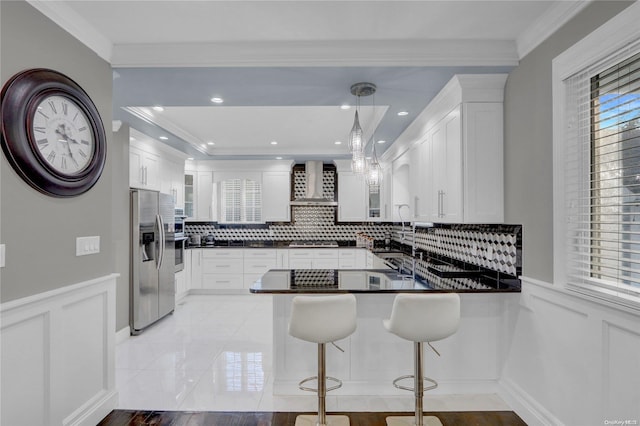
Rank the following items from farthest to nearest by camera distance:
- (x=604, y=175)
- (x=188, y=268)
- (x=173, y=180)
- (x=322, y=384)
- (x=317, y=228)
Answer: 1. (x=317, y=228)
2. (x=188, y=268)
3. (x=173, y=180)
4. (x=322, y=384)
5. (x=604, y=175)

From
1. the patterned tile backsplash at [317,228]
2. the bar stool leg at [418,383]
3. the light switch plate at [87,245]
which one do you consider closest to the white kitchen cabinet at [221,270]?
the patterned tile backsplash at [317,228]

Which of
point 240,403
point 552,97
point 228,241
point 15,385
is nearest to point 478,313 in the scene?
point 552,97

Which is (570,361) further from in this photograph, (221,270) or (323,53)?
(221,270)

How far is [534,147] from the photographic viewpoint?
223 centimetres

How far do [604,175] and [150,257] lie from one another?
4.43 metres

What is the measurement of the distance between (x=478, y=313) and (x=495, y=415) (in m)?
0.69

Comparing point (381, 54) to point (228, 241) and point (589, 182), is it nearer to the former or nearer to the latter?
point (589, 182)

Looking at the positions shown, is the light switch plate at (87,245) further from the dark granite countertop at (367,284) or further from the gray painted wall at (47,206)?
the dark granite countertop at (367,284)

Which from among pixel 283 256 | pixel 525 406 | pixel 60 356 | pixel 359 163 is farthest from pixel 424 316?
pixel 283 256

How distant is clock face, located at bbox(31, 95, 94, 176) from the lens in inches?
71.2

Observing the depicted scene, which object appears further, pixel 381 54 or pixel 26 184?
pixel 381 54

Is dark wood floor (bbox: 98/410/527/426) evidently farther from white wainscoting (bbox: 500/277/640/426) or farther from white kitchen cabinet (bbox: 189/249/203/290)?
white kitchen cabinet (bbox: 189/249/203/290)

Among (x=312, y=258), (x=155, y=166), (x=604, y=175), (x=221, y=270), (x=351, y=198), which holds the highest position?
(x=155, y=166)

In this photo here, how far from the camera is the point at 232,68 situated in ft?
7.95
